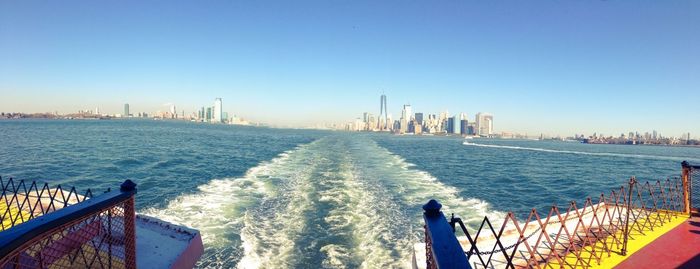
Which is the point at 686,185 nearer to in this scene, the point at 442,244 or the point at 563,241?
the point at 563,241

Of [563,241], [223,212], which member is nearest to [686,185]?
[563,241]

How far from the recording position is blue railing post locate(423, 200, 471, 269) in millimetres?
2385

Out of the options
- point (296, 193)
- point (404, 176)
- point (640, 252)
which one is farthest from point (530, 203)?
point (296, 193)

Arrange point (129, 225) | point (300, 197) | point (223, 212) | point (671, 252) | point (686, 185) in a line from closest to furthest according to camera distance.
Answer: point (129, 225) < point (671, 252) < point (686, 185) < point (223, 212) < point (300, 197)

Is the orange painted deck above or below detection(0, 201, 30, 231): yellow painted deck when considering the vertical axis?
below

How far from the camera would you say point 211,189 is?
24781 millimetres

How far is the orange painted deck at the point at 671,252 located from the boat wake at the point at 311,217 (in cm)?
736

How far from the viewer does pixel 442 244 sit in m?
2.78

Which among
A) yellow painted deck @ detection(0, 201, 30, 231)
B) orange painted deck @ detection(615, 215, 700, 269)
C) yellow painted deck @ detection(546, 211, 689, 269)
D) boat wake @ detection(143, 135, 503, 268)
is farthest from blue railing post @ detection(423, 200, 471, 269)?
yellow painted deck @ detection(0, 201, 30, 231)

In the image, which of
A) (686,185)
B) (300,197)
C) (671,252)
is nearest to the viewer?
(671,252)

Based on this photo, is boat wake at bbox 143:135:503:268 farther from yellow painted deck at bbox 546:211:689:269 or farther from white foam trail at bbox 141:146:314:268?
yellow painted deck at bbox 546:211:689:269

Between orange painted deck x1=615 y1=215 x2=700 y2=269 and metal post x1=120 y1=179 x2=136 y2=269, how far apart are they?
12703 millimetres

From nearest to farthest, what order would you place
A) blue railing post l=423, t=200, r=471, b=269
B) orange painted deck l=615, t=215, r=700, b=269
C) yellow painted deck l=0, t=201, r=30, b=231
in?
1. blue railing post l=423, t=200, r=471, b=269
2. orange painted deck l=615, t=215, r=700, b=269
3. yellow painted deck l=0, t=201, r=30, b=231

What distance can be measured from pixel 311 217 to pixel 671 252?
14.2 m
